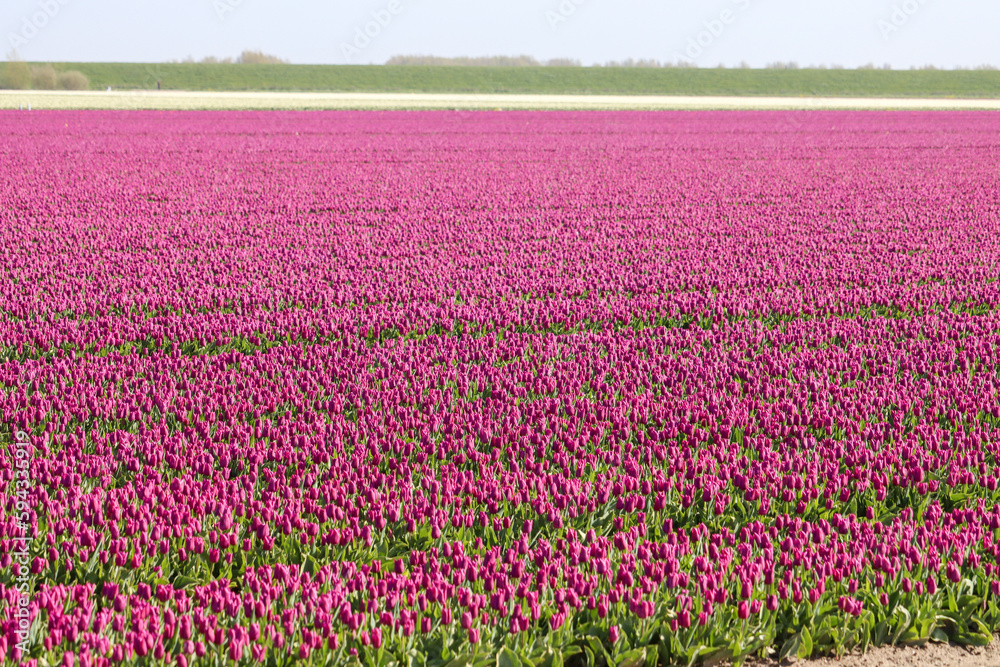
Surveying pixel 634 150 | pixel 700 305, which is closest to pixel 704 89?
pixel 634 150

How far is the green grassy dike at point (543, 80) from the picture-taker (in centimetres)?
10062

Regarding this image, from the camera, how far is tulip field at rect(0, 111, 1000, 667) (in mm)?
3736

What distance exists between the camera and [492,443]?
18.1ft

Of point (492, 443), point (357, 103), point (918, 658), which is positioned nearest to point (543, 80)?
point (357, 103)

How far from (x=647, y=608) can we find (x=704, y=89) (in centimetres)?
10622

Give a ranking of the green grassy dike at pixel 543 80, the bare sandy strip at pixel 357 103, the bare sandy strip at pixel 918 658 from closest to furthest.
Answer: the bare sandy strip at pixel 918 658 < the bare sandy strip at pixel 357 103 < the green grassy dike at pixel 543 80

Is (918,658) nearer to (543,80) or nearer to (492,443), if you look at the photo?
(492,443)

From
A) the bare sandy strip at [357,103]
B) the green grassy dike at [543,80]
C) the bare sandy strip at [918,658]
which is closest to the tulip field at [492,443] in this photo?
the bare sandy strip at [918,658]

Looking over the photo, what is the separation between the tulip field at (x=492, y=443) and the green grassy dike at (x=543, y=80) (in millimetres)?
90520

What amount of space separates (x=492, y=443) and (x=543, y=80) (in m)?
106

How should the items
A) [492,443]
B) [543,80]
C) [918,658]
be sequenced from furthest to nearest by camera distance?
[543,80], [492,443], [918,658]

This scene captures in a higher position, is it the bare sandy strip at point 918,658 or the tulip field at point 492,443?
the tulip field at point 492,443

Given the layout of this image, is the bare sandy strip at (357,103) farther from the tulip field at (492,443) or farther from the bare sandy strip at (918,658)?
the bare sandy strip at (918,658)

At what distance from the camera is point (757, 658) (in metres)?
3.75
